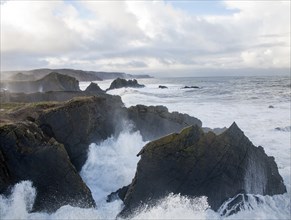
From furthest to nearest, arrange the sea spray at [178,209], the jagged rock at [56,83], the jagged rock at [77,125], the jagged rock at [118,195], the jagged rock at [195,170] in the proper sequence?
the jagged rock at [56,83], the jagged rock at [77,125], the jagged rock at [118,195], the jagged rock at [195,170], the sea spray at [178,209]

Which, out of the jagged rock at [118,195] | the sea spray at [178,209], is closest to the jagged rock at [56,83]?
the jagged rock at [118,195]

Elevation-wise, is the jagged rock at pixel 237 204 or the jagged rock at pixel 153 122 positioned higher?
the jagged rock at pixel 153 122

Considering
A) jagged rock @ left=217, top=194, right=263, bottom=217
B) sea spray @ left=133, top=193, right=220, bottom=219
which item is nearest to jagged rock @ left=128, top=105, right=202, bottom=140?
sea spray @ left=133, top=193, right=220, bottom=219

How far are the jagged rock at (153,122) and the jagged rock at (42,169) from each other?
10253 mm

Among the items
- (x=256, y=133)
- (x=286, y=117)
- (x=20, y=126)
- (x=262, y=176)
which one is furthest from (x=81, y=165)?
(x=286, y=117)

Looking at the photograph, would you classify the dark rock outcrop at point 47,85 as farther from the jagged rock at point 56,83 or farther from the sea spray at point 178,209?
the sea spray at point 178,209

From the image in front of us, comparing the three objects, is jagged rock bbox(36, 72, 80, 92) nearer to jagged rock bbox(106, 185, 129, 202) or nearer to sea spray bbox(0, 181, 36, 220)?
jagged rock bbox(106, 185, 129, 202)

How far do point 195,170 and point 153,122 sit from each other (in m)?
10.9

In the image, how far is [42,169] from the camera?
58.1ft

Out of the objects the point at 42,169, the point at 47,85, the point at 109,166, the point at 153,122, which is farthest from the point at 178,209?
the point at 47,85

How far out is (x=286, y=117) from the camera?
135ft

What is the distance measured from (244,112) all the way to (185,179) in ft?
99.0

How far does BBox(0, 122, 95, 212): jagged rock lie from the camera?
17.2m

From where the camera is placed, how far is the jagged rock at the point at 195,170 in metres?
17.2
